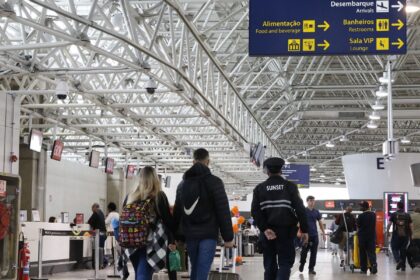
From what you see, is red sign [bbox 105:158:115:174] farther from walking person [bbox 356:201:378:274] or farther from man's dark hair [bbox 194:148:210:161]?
man's dark hair [bbox 194:148:210:161]

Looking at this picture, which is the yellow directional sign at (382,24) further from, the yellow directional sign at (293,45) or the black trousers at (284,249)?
the black trousers at (284,249)

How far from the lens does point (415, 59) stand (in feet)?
85.8

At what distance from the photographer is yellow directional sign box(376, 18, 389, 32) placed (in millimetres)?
14086

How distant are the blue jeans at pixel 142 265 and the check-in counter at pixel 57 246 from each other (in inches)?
326

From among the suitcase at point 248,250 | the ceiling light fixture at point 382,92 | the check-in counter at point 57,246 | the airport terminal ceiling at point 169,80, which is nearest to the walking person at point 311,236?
the airport terminal ceiling at point 169,80

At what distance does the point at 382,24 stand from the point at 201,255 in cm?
836

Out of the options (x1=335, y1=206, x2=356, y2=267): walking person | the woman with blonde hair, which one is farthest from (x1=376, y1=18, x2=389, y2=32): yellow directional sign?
the woman with blonde hair

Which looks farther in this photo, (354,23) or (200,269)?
(354,23)

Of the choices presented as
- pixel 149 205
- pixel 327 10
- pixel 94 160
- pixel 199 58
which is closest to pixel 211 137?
pixel 94 160

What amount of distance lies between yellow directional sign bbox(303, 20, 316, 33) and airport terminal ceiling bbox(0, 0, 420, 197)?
226cm

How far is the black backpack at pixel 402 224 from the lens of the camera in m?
18.8

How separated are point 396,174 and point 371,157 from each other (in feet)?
5.34

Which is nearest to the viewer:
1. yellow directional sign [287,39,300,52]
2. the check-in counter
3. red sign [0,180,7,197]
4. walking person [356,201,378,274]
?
red sign [0,180,7,197]

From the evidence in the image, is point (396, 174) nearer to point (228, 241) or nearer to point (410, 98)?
point (410, 98)
